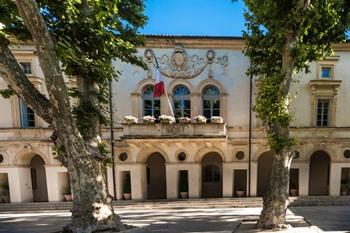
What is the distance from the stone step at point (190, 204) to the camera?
1292 cm

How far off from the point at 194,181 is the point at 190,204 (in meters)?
1.60

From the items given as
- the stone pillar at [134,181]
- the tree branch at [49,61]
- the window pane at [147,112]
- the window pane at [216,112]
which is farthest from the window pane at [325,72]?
the tree branch at [49,61]

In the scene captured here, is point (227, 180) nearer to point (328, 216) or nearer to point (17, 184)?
point (328, 216)

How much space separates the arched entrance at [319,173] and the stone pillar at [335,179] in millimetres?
991

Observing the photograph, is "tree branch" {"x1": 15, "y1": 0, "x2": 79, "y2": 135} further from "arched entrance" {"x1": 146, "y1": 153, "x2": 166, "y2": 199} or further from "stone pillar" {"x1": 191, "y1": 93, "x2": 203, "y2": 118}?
"arched entrance" {"x1": 146, "y1": 153, "x2": 166, "y2": 199}

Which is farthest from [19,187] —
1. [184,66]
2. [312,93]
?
[312,93]

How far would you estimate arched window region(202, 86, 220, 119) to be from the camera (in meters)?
14.5

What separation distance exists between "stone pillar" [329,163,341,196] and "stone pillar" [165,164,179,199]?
1041 cm

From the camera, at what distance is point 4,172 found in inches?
554

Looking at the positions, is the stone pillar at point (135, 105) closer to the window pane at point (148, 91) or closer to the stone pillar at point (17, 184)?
the window pane at point (148, 91)

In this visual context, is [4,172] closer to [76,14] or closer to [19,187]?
[19,187]

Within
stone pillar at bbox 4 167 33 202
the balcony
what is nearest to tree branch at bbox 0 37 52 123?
the balcony

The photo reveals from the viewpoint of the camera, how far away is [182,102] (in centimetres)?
1455

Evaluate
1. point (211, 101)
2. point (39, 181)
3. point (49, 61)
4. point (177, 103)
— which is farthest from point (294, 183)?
point (39, 181)
